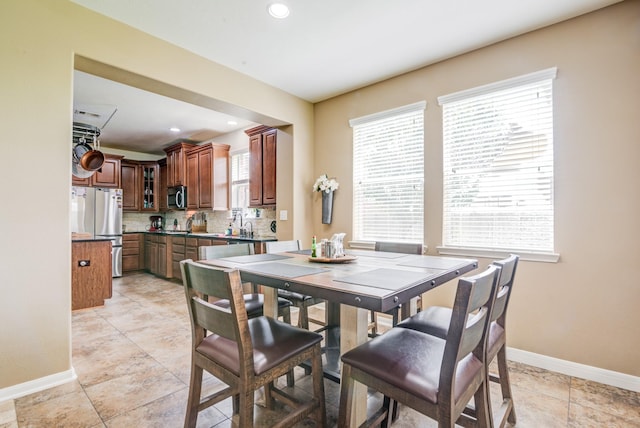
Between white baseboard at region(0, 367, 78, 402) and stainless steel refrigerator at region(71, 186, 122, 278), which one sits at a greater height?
stainless steel refrigerator at region(71, 186, 122, 278)

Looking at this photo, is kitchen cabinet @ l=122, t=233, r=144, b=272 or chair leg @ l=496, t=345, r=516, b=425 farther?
kitchen cabinet @ l=122, t=233, r=144, b=272

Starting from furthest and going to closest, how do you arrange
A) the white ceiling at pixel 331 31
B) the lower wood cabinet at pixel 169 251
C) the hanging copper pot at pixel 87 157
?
the lower wood cabinet at pixel 169 251, the hanging copper pot at pixel 87 157, the white ceiling at pixel 331 31

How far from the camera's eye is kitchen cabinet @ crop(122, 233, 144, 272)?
632cm

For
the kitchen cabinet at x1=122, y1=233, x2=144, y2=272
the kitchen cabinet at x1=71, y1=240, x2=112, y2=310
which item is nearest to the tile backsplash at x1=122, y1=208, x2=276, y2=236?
the kitchen cabinet at x1=122, y1=233, x2=144, y2=272

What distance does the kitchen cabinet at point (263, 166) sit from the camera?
13.8 ft

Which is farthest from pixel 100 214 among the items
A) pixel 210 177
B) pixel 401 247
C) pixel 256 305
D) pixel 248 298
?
pixel 401 247

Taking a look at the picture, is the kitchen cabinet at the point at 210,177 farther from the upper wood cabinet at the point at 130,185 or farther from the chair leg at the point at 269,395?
the chair leg at the point at 269,395

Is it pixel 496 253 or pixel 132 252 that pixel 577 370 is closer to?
pixel 496 253

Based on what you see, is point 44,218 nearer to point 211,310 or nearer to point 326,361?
point 211,310

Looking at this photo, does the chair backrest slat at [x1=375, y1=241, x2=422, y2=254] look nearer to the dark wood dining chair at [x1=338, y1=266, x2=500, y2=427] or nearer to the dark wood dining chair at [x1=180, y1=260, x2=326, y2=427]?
the dark wood dining chair at [x1=338, y1=266, x2=500, y2=427]

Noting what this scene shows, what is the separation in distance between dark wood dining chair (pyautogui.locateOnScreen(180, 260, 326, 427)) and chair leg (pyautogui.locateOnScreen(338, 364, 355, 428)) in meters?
0.17

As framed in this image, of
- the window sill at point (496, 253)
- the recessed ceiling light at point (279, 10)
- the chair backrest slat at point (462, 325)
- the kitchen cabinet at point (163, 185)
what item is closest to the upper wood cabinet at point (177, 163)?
the kitchen cabinet at point (163, 185)

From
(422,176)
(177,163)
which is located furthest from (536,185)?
(177,163)

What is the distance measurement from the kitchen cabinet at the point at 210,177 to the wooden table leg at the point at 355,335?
433 centimetres
